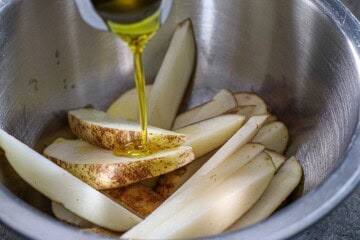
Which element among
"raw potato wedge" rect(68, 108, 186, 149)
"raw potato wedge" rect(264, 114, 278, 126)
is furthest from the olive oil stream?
"raw potato wedge" rect(264, 114, 278, 126)

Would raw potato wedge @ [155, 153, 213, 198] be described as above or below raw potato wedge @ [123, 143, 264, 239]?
below

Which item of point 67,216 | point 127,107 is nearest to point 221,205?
point 67,216

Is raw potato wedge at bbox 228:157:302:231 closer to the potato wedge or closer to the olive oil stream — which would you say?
the potato wedge

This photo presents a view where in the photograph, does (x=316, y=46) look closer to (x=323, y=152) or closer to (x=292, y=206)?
(x=323, y=152)

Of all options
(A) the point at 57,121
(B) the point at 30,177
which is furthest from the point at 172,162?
(A) the point at 57,121

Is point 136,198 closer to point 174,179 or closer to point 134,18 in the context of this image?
point 174,179

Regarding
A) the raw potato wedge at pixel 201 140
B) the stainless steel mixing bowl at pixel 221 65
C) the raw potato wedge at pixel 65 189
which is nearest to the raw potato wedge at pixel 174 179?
the raw potato wedge at pixel 201 140

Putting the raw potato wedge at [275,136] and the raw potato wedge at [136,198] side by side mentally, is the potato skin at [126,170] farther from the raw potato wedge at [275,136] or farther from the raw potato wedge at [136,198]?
the raw potato wedge at [275,136]
